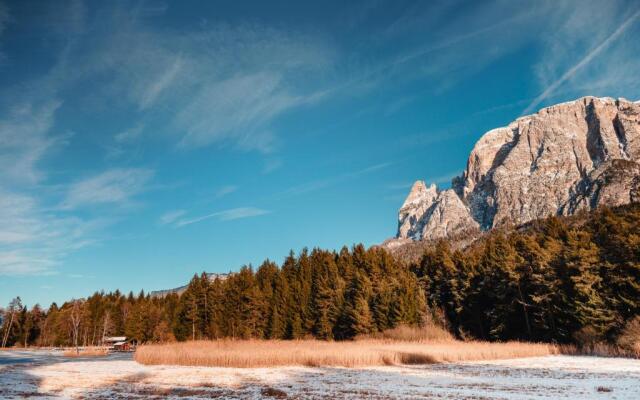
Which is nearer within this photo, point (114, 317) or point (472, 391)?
point (472, 391)

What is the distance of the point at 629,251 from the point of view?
32.6m

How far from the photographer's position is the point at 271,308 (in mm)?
71000

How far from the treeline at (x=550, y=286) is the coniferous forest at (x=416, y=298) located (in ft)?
0.39

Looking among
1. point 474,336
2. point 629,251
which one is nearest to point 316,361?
point 629,251

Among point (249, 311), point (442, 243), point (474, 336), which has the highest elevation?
point (442, 243)

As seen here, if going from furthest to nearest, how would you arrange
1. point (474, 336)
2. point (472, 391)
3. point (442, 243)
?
point (442, 243) < point (474, 336) < point (472, 391)

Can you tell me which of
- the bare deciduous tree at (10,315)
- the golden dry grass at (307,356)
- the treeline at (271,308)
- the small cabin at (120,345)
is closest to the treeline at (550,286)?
the treeline at (271,308)

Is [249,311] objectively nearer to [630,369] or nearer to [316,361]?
[316,361]

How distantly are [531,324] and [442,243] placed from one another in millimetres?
23836

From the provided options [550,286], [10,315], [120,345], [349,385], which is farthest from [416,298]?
[10,315]

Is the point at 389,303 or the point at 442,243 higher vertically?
the point at 442,243

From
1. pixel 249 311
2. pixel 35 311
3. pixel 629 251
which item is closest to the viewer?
pixel 629 251

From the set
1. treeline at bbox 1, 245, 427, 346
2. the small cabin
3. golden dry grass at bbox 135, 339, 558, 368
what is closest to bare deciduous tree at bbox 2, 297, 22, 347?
treeline at bbox 1, 245, 427, 346

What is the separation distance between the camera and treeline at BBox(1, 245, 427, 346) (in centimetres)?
5634
